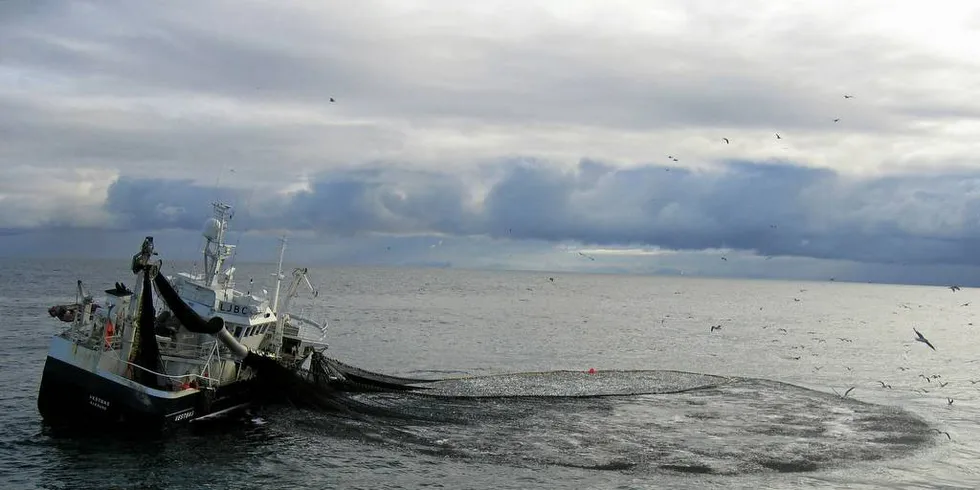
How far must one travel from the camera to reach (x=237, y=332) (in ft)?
156

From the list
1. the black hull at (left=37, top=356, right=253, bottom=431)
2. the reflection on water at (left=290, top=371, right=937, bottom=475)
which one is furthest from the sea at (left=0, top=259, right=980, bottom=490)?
the black hull at (left=37, top=356, right=253, bottom=431)

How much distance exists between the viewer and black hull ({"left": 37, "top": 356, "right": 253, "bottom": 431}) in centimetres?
3841

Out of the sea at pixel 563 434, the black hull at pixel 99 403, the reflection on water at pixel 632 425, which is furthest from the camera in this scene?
the black hull at pixel 99 403

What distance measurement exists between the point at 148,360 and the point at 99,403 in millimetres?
2926

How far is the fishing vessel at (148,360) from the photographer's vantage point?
38.6 m

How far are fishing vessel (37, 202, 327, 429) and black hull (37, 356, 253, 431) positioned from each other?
0.16 feet

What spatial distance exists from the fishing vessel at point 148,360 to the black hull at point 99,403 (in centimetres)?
5

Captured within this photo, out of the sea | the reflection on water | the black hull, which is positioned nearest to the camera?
the sea

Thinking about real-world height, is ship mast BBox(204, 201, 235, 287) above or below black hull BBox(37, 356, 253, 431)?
above

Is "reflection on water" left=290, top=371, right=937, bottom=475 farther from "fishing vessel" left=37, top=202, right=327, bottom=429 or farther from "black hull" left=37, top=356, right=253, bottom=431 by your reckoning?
"black hull" left=37, top=356, right=253, bottom=431

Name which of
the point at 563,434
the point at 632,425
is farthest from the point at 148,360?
the point at 632,425

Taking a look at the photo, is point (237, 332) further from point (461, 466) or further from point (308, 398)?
point (461, 466)

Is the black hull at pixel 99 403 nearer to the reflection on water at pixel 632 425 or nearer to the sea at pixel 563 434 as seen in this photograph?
the sea at pixel 563 434

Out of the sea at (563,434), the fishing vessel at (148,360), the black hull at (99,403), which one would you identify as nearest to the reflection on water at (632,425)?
the sea at (563,434)
